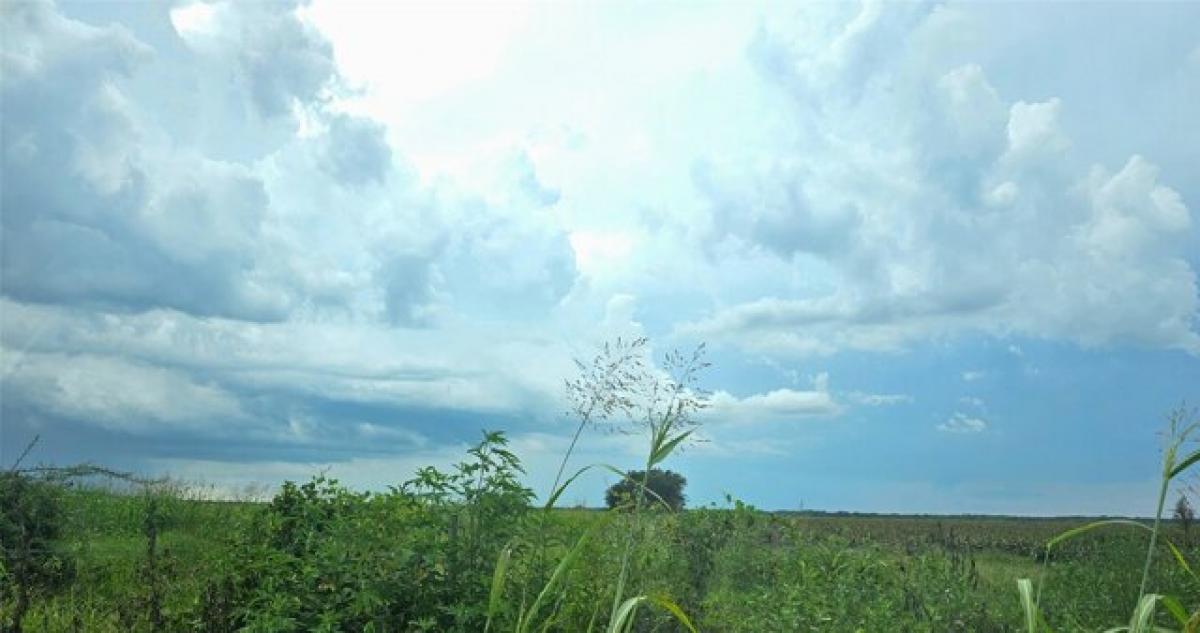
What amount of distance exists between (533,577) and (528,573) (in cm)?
19

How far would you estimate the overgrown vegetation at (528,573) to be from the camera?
18.0 ft

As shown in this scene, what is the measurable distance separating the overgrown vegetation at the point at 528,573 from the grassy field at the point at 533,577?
0.01 metres

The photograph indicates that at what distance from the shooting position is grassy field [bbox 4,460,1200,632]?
554 cm

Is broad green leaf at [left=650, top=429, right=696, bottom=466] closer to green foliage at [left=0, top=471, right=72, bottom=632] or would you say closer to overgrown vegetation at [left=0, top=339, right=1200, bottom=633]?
overgrown vegetation at [left=0, top=339, right=1200, bottom=633]

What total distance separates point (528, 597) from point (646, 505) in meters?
3.38

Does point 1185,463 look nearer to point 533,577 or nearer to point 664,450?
point 664,450

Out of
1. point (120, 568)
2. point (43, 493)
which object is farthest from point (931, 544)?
point (43, 493)

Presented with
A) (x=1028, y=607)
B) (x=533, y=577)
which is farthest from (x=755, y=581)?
(x=1028, y=607)

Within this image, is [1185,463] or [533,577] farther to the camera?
[533,577]

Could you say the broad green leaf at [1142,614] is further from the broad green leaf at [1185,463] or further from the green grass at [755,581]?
the green grass at [755,581]

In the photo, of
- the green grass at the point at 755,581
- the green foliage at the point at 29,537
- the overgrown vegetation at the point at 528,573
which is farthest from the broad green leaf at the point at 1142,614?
the green foliage at the point at 29,537

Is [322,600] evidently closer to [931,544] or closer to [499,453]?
[499,453]

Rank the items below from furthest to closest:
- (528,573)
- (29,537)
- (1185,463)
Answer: (29,537) → (528,573) → (1185,463)

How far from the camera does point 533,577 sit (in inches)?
224
